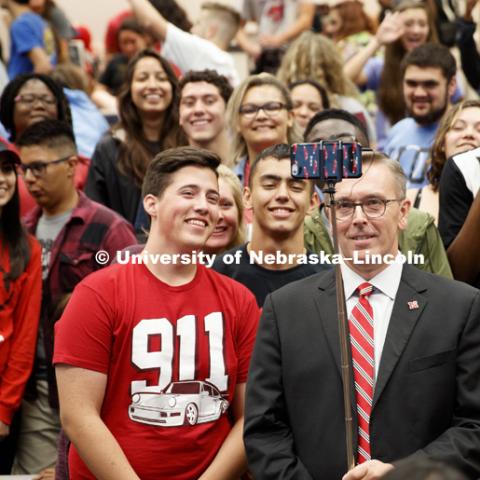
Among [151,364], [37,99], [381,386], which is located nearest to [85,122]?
[37,99]

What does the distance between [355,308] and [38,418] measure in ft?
7.69

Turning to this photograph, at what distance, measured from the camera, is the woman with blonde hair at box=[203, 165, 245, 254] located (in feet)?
21.1

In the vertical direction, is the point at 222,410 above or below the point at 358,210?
below

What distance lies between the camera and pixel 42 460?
6.52 meters

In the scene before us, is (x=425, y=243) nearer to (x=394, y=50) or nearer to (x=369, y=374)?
(x=369, y=374)

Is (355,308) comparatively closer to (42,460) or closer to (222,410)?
(222,410)

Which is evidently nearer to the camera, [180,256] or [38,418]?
[180,256]

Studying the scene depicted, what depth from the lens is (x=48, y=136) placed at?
702cm

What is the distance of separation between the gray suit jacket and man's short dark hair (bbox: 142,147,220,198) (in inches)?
35.2

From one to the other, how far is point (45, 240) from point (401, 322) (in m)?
2.56

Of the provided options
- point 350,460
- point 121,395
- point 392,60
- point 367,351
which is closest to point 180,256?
point 121,395

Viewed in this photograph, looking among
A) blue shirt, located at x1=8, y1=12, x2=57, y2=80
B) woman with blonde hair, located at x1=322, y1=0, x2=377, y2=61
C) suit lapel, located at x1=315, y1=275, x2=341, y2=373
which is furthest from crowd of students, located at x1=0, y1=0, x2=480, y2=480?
woman with blonde hair, located at x1=322, y1=0, x2=377, y2=61

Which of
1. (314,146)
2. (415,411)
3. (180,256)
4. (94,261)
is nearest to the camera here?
(314,146)

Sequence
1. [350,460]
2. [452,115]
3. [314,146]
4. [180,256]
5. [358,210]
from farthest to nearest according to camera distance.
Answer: [452,115] → [180,256] → [358,210] → [350,460] → [314,146]
